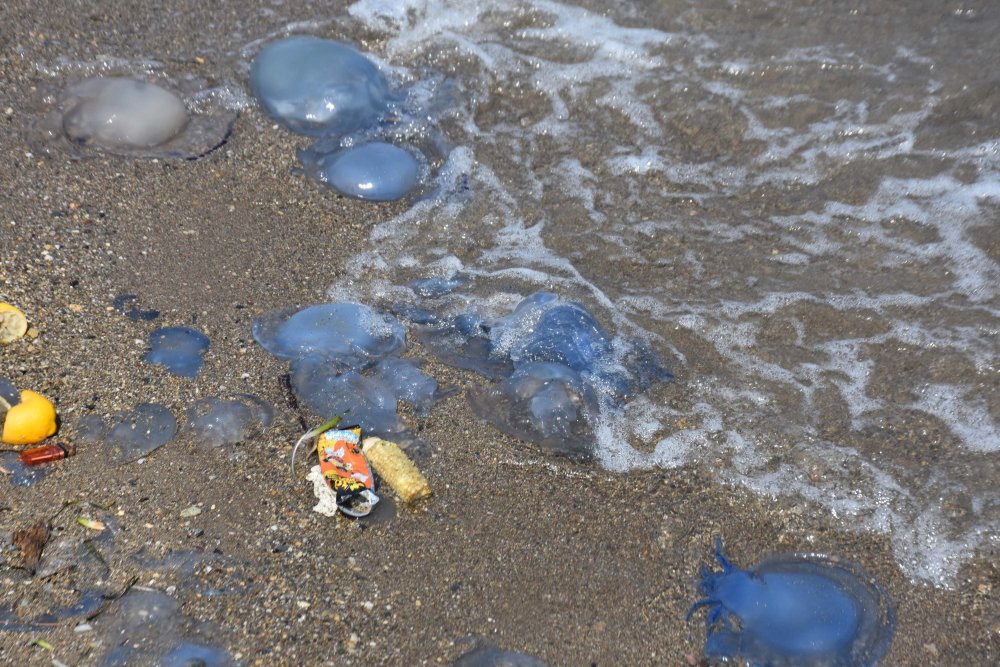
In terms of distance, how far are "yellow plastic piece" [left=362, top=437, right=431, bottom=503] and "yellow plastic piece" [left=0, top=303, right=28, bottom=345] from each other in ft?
3.68

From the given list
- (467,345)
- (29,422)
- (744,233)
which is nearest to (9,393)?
(29,422)

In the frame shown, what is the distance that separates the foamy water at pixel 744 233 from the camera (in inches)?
111

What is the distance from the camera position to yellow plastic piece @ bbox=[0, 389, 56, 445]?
8.07 feet

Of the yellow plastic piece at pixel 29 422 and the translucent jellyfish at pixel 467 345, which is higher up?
the yellow plastic piece at pixel 29 422

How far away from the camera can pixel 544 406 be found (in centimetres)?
281

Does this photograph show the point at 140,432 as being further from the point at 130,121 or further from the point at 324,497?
the point at 130,121

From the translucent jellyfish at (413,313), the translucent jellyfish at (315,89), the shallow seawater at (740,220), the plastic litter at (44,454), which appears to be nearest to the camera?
the plastic litter at (44,454)

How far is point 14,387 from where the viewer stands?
2.60m

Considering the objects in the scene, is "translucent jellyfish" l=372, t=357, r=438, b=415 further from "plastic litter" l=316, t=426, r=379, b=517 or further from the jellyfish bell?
the jellyfish bell

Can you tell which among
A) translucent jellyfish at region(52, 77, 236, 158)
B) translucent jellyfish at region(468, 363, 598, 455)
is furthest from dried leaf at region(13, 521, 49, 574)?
translucent jellyfish at region(52, 77, 236, 158)

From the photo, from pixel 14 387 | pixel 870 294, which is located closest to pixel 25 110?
pixel 14 387

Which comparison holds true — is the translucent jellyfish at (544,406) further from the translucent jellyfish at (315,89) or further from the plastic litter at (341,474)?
the translucent jellyfish at (315,89)

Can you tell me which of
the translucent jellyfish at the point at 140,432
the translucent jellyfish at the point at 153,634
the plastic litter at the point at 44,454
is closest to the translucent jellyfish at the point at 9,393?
the plastic litter at the point at 44,454

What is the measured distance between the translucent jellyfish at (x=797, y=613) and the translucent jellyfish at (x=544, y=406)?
1.83ft
